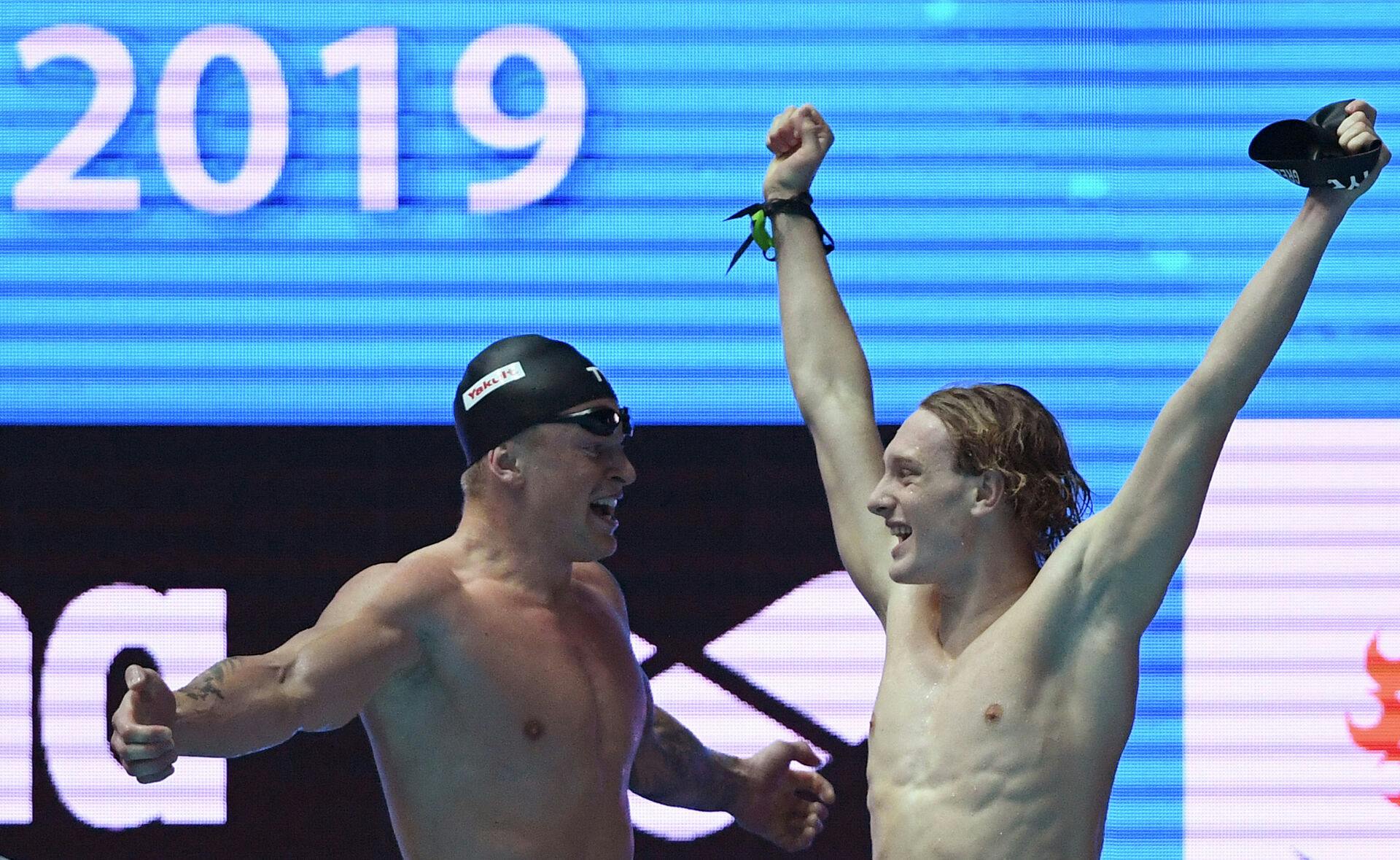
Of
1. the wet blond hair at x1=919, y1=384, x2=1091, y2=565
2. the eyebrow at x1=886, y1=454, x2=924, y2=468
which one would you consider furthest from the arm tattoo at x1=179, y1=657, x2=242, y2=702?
the wet blond hair at x1=919, y1=384, x2=1091, y2=565

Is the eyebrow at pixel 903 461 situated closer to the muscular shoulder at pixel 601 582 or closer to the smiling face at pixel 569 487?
the smiling face at pixel 569 487

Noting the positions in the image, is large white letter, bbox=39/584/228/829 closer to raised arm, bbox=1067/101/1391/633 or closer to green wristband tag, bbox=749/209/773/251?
green wristband tag, bbox=749/209/773/251

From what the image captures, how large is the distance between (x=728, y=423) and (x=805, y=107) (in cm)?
130

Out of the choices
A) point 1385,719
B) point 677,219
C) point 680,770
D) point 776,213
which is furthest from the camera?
point 677,219

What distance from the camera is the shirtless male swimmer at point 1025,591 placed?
8.93 ft

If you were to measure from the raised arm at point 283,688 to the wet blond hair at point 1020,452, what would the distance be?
1011 millimetres

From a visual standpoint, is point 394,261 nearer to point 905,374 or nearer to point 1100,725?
point 905,374

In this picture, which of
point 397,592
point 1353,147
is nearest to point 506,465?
point 397,592

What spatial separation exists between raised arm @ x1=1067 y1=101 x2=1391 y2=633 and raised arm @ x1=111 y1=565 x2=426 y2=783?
1.24m

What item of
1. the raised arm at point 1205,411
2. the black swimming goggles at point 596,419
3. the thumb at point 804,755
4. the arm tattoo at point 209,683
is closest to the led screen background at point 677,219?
the thumb at point 804,755

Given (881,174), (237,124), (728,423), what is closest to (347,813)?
(728,423)

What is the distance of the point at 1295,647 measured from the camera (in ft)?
14.9

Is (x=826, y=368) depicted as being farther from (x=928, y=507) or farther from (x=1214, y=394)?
(x=1214, y=394)

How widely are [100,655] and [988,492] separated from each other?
2.49 meters
